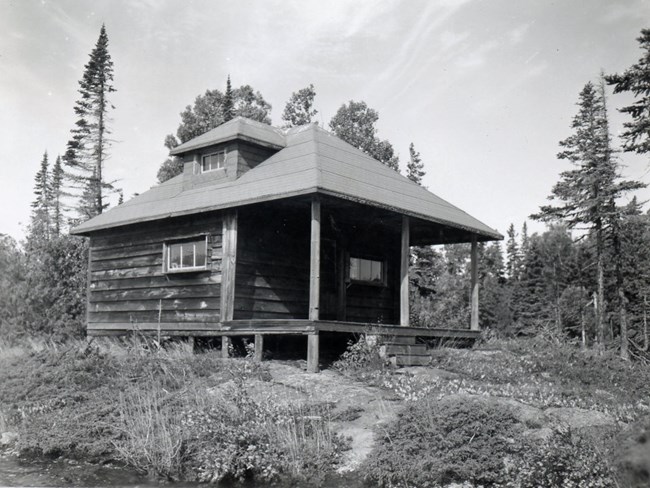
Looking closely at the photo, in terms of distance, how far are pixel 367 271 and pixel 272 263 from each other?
3.62m

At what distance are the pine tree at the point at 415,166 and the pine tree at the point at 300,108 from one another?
8615 mm

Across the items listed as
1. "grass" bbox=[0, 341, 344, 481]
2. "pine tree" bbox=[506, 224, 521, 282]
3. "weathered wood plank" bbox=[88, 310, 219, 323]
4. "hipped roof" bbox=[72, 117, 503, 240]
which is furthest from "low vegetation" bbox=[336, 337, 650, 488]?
"pine tree" bbox=[506, 224, 521, 282]

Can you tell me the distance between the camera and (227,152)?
17.3m

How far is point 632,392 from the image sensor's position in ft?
37.6

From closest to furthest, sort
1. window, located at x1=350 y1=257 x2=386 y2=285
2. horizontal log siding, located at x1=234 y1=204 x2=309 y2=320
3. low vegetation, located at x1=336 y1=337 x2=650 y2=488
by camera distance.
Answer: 1. low vegetation, located at x1=336 y1=337 x2=650 y2=488
2. horizontal log siding, located at x1=234 y1=204 x2=309 y2=320
3. window, located at x1=350 y1=257 x2=386 y2=285

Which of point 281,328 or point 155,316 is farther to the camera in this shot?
point 155,316

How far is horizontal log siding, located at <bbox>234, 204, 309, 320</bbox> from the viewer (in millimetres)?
15445

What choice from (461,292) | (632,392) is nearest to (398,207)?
(632,392)

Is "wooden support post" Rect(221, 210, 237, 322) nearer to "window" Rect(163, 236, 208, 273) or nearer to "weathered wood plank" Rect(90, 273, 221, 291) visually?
"weathered wood plank" Rect(90, 273, 221, 291)

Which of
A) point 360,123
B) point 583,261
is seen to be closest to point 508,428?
point 360,123

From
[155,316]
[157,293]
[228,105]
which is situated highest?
[228,105]

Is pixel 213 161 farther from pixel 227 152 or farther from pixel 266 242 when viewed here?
pixel 266 242

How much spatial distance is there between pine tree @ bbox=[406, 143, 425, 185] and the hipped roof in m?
22.5

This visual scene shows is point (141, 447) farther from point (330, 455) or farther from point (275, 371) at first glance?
point (275, 371)
